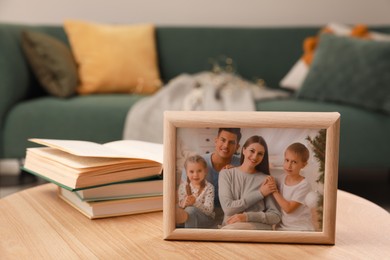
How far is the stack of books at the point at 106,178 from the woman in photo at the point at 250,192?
21 cm

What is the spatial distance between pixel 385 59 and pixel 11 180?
6.62 feet

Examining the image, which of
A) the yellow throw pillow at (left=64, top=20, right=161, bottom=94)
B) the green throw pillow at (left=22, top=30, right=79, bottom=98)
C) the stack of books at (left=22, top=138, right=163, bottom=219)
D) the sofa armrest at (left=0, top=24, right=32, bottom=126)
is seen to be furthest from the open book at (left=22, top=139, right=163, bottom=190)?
the yellow throw pillow at (left=64, top=20, right=161, bottom=94)

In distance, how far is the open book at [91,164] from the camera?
1.05 metres

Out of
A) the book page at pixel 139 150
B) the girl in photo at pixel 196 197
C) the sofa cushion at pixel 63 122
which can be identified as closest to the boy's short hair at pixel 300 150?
the girl in photo at pixel 196 197

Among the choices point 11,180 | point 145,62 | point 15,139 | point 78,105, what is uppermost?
point 145,62

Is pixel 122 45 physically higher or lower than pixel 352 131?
higher

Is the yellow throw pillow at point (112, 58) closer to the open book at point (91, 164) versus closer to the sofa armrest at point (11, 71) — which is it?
the sofa armrest at point (11, 71)

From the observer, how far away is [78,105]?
2.70 m

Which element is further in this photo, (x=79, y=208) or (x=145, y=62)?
(x=145, y=62)

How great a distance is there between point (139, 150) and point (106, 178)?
0.48 ft

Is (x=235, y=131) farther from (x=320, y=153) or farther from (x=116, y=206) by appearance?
(x=116, y=206)

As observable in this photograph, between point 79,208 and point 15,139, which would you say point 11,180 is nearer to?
point 15,139

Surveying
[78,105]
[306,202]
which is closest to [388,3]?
[78,105]

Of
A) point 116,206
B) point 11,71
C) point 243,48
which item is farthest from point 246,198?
point 243,48
